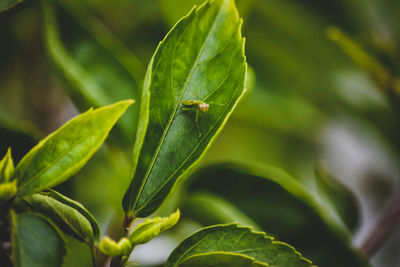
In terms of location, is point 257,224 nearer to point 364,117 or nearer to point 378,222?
point 378,222

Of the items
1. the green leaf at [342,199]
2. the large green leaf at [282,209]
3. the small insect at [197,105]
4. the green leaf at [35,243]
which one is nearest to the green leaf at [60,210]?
the green leaf at [35,243]

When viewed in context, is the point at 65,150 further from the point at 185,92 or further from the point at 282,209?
the point at 282,209

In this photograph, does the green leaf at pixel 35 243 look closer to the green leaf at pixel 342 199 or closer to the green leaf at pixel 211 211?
the green leaf at pixel 211 211

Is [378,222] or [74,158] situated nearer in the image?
[74,158]

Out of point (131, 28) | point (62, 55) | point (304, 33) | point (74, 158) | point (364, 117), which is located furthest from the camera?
point (304, 33)

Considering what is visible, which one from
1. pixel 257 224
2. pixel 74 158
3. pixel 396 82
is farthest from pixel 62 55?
pixel 396 82

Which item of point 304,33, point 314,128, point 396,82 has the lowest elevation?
point 314,128

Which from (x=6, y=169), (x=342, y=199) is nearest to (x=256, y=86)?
(x=342, y=199)

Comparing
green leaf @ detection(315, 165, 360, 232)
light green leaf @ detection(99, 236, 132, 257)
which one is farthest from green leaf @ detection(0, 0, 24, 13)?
green leaf @ detection(315, 165, 360, 232)

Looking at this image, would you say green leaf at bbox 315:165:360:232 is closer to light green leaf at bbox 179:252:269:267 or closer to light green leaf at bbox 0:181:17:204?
light green leaf at bbox 179:252:269:267
